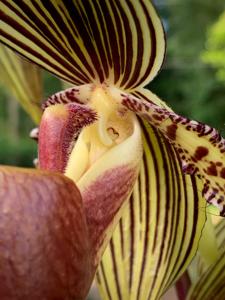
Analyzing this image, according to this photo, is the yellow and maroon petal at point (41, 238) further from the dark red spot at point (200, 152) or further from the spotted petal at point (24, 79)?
the spotted petal at point (24, 79)

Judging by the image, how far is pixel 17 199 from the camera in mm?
675

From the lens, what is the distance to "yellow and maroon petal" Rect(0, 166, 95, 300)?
25.8 inches

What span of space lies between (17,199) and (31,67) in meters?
0.34

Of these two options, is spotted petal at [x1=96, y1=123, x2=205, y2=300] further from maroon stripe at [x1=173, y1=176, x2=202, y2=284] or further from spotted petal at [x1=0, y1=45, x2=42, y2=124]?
spotted petal at [x1=0, y1=45, x2=42, y2=124]

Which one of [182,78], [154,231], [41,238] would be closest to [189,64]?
[182,78]

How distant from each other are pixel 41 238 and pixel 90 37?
9.0 inches

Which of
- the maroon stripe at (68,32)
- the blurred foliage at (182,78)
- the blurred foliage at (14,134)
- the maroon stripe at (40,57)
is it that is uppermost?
the maroon stripe at (68,32)

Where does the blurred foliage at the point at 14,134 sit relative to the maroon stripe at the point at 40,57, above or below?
below

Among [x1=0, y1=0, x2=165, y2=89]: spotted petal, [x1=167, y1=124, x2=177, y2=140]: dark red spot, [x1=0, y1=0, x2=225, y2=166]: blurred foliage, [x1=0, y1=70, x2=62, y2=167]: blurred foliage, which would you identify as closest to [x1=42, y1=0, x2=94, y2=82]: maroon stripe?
[x1=0, y1=0, x2=165, y2=89]: spotted petal

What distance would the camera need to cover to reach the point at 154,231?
86 centimetres

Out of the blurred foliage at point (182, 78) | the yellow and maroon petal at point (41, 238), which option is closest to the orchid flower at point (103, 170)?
Answer: the yellow and maroon petal at point (41, 238)

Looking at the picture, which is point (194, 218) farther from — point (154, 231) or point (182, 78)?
point (182, 78)

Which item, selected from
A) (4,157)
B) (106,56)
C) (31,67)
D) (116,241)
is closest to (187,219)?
(116,241)

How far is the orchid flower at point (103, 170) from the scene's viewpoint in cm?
68
